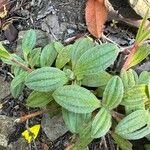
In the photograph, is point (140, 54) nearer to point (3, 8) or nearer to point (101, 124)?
point (101, 124)

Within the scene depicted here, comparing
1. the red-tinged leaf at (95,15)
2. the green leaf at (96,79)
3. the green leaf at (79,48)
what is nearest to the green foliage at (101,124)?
the green leaf at (96,79)

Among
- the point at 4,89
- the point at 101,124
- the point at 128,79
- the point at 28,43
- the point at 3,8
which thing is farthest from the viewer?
the point at 3,8

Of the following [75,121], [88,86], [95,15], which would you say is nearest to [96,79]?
[88,86]

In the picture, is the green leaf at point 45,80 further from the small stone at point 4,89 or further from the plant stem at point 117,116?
the small stone at point 4,89

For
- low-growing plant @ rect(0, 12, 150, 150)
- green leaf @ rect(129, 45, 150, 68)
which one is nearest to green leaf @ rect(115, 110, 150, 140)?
low-growing plant @ rect(0, 12, 150, 150)

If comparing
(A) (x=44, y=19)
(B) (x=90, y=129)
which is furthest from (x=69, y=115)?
(A) (x=44, y=19)

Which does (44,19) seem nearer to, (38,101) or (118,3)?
(118,3)
